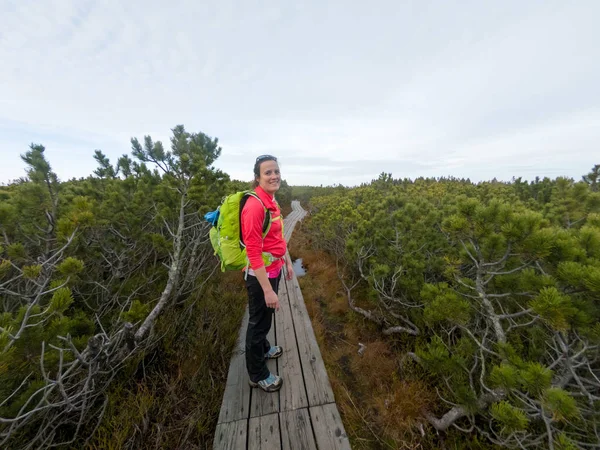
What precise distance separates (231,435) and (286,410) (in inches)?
20.4

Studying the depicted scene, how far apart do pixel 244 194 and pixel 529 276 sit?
2.22 metres

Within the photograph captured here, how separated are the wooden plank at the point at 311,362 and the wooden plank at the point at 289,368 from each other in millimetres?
62

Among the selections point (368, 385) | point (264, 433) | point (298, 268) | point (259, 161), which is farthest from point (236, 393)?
point (298, 268)

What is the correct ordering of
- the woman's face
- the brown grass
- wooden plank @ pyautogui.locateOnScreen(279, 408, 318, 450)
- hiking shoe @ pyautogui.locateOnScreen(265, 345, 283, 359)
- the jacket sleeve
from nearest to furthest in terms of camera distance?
the jacket sleeve
wooden plank @ pyautogui.locateOnScreen(279, 408, 318, 450)
the woman's face
the brown grass
hiking shoe @ pyautogui.locateOnScreen(265, 345, 283, 359)

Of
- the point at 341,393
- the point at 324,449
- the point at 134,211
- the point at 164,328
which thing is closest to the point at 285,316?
the point at 341,393

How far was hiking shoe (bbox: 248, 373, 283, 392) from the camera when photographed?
7.82 ft

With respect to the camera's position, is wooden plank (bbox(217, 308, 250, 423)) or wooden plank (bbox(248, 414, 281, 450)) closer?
wooden plank (bbox(248, 414, 281, 450))

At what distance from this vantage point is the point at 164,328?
3.05 metres

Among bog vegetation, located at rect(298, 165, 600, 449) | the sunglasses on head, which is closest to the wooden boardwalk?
bog vegetation, located at rect(298, 165, 600, 449)

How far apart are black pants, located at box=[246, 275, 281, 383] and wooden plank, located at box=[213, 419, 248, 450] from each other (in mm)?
388

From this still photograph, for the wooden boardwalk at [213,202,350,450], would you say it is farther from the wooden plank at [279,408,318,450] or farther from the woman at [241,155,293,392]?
the woman at [241,155,293,392]

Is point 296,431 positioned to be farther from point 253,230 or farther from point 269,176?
point 269,176

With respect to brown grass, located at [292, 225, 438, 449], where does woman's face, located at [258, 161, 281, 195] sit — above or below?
above

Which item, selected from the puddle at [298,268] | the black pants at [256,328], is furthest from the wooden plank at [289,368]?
the puddle at [298,268]
